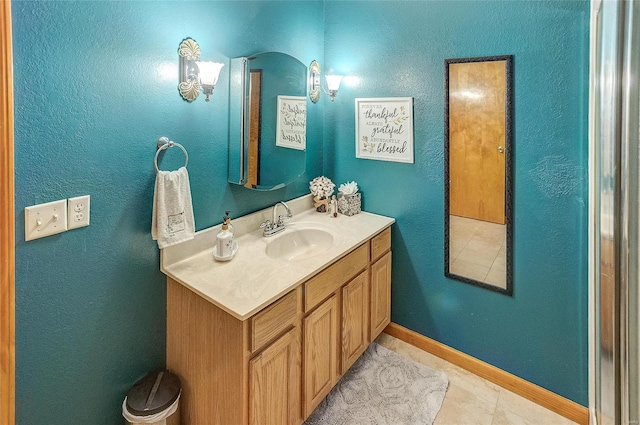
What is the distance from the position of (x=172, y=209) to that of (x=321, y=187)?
1.10 meters

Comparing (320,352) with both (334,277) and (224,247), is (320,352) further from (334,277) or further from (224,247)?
(224,247)

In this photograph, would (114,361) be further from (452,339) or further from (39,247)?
(452,339)

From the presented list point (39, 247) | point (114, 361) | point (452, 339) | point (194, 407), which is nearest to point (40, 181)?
point (39, 247)

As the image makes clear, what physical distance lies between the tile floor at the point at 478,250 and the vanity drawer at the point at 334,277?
53 centimetres

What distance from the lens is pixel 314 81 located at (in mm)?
2338

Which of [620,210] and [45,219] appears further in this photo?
[45,219]

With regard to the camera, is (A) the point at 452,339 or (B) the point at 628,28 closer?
(B) the point at 628,28

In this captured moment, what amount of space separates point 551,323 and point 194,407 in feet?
5.79

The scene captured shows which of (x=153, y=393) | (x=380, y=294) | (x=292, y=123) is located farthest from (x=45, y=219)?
(x=380, y=294)

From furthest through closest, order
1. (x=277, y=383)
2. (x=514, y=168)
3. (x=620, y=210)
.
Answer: (x=514, y=168), (x=277, y=383), (x=620, y=210)

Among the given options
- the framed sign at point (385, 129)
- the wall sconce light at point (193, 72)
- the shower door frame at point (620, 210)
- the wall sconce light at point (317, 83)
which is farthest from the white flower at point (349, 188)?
the shower door frame at point (620, 210)

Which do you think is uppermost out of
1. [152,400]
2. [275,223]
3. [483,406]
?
[275,223]

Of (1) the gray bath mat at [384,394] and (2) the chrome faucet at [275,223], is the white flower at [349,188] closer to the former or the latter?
(2) the chrome faucet at [275,223]

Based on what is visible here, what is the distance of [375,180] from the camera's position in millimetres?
2322
